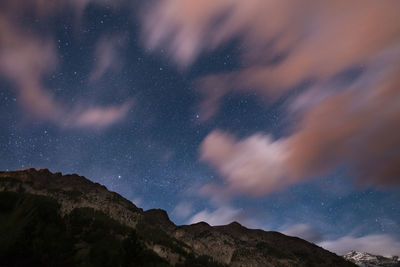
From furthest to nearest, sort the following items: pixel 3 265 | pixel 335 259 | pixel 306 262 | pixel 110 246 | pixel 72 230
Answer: pixel 335 259, pixel 306 262, pixel 72 230, pixel 110 246, pixel 3 265

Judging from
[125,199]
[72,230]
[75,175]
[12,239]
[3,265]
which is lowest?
[3,265]

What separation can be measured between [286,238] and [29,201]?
7201 cm

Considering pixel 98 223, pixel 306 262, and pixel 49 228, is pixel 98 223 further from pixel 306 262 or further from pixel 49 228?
pixel 306 262

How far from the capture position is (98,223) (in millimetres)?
17125

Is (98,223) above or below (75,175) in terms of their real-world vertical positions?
below

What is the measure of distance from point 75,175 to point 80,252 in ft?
214

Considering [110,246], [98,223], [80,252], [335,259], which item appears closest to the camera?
[80,252]

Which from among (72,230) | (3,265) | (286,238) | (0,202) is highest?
(286,238)

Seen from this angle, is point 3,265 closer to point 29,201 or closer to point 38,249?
point 38,249

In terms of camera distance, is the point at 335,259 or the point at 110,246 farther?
the point at 335,259

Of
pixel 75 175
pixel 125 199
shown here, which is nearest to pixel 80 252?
pixel 125 199

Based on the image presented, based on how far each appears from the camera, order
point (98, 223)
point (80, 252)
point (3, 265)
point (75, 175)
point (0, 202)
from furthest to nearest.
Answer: point (75, 175)
point (98, 223)
point (0, 202)
point (80, 252)
point (3, 265)

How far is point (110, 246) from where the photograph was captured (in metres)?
13.1

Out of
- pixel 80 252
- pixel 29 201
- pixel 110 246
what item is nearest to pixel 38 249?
pixel 80 252
